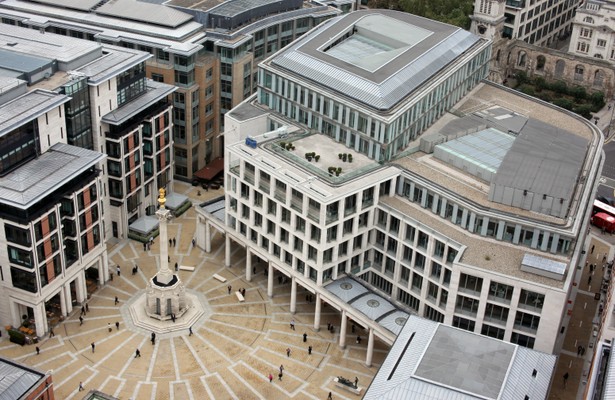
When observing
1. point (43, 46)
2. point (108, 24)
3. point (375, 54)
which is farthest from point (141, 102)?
point (375, 54)

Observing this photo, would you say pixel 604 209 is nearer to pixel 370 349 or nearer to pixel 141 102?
pixel 370 349

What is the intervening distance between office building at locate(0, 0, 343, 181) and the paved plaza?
40.4 m

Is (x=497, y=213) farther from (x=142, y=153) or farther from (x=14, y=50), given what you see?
(x=14, y=50)

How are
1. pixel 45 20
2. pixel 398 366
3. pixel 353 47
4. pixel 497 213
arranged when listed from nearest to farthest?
pixel 398 366
pixel 497 213
pixel 353 47
pixel 45 20

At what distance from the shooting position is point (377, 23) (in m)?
174

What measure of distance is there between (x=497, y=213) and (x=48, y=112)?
73178 mm

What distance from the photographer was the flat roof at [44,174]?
124688 millimetres

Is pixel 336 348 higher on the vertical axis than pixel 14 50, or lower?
lower

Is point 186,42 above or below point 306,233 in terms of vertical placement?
above

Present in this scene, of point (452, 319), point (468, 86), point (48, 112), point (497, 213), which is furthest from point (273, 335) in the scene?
point (468, 86)

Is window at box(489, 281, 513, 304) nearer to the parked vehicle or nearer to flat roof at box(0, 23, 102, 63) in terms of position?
the parked vehicle

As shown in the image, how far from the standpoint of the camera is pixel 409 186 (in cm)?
13888

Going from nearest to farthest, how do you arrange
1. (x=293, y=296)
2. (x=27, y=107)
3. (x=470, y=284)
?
(x=470, y=284) → (x=27, y=107) → (x=293, y=296)

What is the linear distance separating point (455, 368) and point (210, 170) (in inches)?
3619
